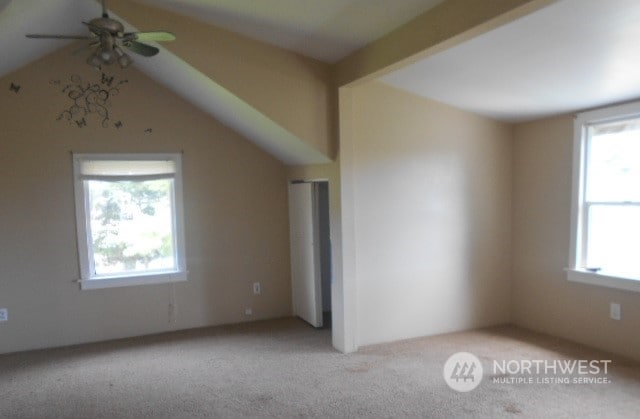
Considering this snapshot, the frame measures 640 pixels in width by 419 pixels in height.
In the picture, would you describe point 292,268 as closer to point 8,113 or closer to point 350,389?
point 350,389

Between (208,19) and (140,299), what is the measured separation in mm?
2862

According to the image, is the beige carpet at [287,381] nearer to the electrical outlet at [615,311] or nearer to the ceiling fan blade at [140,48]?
the electrical outlet at [615,311]

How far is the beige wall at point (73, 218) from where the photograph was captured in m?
4.09

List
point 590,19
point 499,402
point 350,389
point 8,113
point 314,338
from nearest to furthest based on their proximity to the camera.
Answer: point 590,19
point 499,402
point 350,389
point 8,113
point 314,338

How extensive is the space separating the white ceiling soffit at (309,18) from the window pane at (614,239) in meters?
2.47

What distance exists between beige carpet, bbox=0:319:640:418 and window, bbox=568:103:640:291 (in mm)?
723

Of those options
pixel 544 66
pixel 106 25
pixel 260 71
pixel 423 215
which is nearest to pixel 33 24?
pixel 106 25

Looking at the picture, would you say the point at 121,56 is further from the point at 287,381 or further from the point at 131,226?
the point at 287,381

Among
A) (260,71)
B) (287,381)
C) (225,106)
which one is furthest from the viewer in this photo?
(225,106)

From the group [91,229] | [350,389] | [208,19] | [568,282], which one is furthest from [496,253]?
[91,229]

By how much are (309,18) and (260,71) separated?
0.72 metres

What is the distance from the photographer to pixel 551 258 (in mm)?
4238

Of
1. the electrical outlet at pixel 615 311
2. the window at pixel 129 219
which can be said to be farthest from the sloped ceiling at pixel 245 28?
the electrical outlet at pixel 615 311

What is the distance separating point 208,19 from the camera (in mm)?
3248
